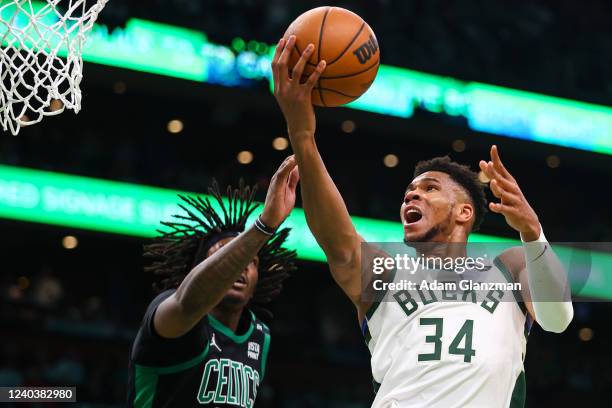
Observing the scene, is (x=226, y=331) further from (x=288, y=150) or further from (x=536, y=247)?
(x=288, y=150)

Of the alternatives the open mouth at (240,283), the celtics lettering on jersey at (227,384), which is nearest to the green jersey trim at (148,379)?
the celtics lettering on jersey at (227,384)

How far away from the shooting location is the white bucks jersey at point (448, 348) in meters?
3.38

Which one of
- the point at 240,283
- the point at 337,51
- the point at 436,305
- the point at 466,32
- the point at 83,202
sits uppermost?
the point at 466,32

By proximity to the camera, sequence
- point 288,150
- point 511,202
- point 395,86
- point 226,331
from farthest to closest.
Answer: point 288,150
point 395,86
point 226,331
point 511,202

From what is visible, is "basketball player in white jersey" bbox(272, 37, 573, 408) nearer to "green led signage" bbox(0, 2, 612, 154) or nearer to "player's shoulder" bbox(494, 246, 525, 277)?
"player's shoulder" bbox(494, 246, 525, 277)

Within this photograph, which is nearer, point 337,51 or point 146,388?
point 337,51

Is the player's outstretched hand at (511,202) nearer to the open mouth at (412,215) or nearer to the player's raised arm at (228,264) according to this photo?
the open mouth at (412,215)

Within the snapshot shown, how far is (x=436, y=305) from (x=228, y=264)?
0.81 m

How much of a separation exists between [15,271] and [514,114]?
7.47 meters

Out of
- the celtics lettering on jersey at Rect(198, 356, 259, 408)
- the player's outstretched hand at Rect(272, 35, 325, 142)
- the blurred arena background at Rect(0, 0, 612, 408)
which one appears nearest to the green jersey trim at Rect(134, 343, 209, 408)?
the celtics lettering on jersey at Rect(198, 356, 259, 408)

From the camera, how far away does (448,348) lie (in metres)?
3.45

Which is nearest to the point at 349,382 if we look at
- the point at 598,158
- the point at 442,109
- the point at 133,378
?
the point at 442,109

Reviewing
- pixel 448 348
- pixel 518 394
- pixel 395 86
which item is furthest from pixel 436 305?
pixel 395 86

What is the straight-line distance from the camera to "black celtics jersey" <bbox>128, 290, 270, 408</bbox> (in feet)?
13.0
